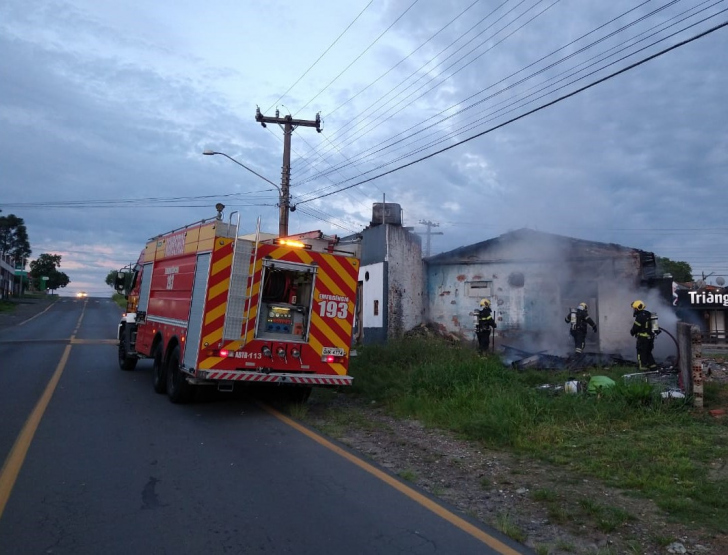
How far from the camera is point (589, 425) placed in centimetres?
787

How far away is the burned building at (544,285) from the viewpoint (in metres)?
18.7

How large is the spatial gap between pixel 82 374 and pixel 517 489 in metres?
10.8

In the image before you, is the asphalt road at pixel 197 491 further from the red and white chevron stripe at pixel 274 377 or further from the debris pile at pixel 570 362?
the debris pile at pixel 570 362

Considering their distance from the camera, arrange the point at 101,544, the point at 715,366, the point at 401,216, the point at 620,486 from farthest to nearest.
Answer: the point at 401,216
the point at 715,366
the point at 620,486
the point at 101,544

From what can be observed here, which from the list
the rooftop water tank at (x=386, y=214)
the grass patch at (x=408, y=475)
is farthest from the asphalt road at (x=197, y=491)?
the rooftop water tank at (x=386, y=214)

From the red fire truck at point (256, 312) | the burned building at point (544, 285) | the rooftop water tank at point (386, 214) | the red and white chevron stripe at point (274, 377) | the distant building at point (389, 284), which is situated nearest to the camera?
the red and white chevron stripe at point (274, 377)

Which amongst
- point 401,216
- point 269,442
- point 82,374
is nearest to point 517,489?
point 269,442

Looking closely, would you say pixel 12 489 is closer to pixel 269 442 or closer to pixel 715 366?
pixel 269 442

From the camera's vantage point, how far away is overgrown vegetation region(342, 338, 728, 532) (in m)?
5.59

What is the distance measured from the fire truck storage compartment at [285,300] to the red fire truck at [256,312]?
0.02 metres

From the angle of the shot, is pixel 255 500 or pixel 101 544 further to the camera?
pixel 255 500

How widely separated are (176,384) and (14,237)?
3687 inches

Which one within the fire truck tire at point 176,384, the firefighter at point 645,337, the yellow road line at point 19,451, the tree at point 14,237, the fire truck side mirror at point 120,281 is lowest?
the yellow road line at point 19,451

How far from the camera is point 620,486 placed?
229 inches
